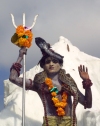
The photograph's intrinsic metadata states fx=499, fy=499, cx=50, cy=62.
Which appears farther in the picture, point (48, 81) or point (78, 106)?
point (78, 106)

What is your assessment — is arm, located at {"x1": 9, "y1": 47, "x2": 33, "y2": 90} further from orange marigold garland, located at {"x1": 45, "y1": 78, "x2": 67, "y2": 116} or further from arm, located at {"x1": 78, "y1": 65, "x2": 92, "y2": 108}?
arm, located at {"x1": 78, "y1": 65, "x2": 92, "y2": 108}

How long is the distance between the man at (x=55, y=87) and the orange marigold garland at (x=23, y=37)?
80 mm

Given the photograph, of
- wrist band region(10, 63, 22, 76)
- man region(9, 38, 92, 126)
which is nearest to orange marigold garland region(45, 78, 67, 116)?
man region(9, 38, 92, 126)

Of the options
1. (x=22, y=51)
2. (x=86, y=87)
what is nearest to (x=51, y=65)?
(x=22, y=51)

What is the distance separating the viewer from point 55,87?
6.45 meters

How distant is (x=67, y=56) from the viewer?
7.90m

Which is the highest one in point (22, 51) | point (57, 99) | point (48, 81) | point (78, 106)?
point (22, 51)

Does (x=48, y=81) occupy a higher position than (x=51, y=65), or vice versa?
(x=51, y=65)

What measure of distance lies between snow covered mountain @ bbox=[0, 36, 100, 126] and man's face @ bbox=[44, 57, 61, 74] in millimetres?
779

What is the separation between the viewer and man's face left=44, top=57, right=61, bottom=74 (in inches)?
258

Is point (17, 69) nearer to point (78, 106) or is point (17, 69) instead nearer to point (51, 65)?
point (51, 65)

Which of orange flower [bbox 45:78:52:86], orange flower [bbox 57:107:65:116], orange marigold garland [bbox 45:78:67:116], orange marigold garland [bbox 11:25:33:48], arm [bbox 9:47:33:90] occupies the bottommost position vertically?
orange flower [bbox 57:107:65:116]

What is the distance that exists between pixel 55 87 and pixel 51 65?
1.03 feet

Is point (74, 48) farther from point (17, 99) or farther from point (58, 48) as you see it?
point (17, 99)
